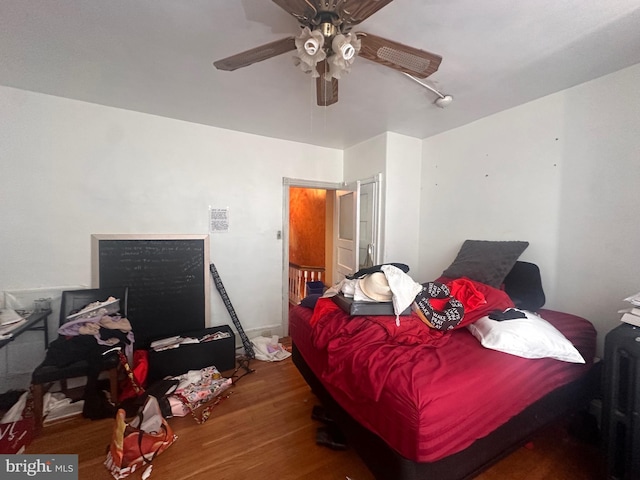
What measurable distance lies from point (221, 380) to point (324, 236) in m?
3.02

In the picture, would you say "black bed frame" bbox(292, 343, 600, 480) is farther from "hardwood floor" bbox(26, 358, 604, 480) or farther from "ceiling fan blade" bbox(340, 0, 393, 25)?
"ceiling fan blade" bbox(340, 0, 393, 25)

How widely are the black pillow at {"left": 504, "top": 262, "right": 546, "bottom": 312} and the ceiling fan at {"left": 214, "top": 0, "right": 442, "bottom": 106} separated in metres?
1.80

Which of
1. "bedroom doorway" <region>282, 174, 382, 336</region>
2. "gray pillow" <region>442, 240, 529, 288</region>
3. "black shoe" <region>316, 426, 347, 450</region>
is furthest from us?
"bedroom doorway" <region>282, 174, 382, 336</region>

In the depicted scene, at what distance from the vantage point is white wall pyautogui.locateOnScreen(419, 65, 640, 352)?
1756 mm

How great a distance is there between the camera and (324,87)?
58.8 inches

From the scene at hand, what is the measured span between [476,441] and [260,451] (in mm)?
1243

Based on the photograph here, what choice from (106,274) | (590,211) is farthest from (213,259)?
(590,211)

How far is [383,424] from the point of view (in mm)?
1110

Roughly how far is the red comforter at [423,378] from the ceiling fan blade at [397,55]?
1396mm

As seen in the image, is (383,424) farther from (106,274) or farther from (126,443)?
(106,274)

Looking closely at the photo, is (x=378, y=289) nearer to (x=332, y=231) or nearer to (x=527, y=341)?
(x=527, y=341)

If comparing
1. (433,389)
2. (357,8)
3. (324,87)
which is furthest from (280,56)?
(433,389)
